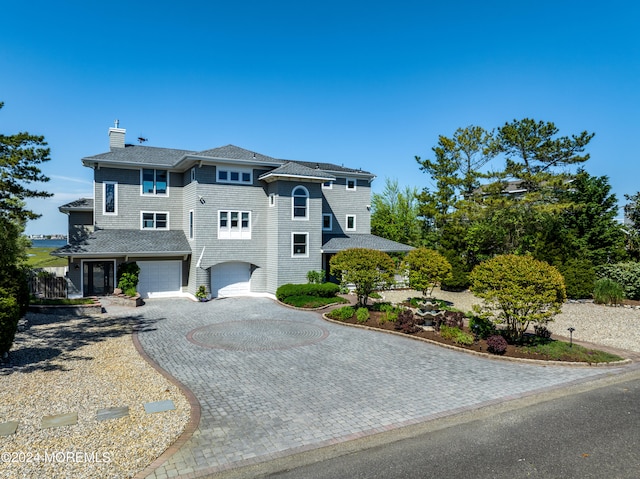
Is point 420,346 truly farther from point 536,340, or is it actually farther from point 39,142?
point 39,142

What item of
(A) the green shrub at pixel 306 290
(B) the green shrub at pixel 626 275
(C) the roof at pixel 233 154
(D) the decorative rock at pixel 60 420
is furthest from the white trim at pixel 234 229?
(B) the green shrub at pixel 626 275

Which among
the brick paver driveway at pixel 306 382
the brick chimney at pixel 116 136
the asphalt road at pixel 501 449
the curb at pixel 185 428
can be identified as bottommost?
the asphalt road at pixel 501 449

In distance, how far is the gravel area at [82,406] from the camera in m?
6.37

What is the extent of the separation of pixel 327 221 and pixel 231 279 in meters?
9.38

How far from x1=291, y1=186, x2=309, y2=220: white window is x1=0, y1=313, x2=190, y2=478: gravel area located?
13229mm

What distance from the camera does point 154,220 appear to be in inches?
1041

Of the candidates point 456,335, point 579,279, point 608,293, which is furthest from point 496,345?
point 579,279

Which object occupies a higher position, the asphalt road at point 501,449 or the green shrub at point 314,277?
the green shrub at point 314,277

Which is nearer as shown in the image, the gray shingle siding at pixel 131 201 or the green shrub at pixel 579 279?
the green shrub at pixel 579 279

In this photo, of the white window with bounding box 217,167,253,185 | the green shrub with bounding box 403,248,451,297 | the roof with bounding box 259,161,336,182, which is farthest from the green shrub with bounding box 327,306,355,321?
the white window with bounding box 217,167,253,185

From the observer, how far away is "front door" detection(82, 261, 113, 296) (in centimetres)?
2422

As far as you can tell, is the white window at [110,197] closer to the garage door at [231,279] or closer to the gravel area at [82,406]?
the garage door at [231,279]

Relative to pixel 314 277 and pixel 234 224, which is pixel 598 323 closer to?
pixel 314 277

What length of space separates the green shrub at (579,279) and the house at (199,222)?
14.9 m
